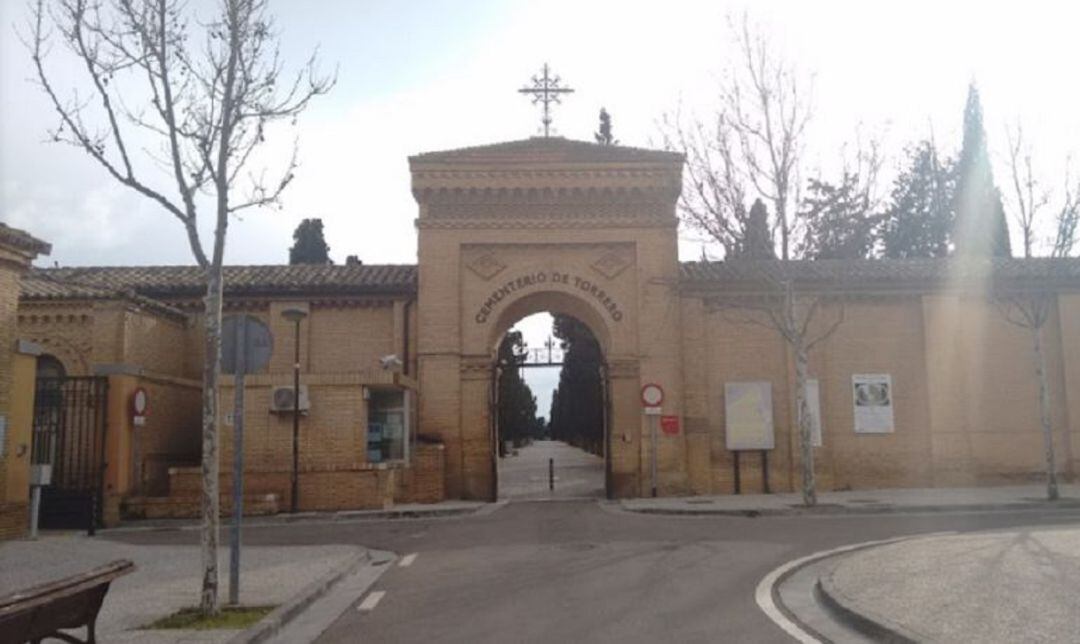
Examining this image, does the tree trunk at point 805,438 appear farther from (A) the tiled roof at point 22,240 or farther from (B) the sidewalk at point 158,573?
(A) the tiled roof at point 22,240

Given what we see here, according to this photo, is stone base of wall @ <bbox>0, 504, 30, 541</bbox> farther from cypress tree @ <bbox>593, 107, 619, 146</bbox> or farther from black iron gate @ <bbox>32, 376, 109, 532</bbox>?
cypress tree @ <bbox>593, 107, 619, 146</bbox>

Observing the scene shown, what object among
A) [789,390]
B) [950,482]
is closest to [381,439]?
[789,390]

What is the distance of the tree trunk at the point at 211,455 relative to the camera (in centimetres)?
877

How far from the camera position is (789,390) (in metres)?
25.1

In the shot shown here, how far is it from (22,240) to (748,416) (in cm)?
1717

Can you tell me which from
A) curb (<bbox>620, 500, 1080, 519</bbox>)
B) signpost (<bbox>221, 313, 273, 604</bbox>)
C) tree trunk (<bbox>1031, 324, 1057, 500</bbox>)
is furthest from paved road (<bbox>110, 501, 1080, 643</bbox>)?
tree trunk (<bbox>1031, 324, 1057, 500</bbox>)

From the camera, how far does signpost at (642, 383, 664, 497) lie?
2383 cm

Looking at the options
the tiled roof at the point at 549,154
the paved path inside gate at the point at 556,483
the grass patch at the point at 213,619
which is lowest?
the paved path inside gate at the point at 556,483

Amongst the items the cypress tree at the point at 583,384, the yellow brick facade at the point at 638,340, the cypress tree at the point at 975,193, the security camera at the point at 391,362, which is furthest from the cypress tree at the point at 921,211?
the security camera at the point at 391,362

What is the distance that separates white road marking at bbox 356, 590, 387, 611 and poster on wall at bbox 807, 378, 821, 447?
1676 cm

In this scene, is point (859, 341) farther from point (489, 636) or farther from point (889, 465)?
point (489, 636)

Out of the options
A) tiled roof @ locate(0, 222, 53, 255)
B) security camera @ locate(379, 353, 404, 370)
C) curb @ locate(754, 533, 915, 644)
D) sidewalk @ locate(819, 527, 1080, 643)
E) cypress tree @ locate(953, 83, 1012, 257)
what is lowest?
curb @ locate(754, 533, 915, 644)

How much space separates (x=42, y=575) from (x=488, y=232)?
50.6 ft

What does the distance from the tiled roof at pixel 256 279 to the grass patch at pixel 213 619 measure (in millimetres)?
17166
